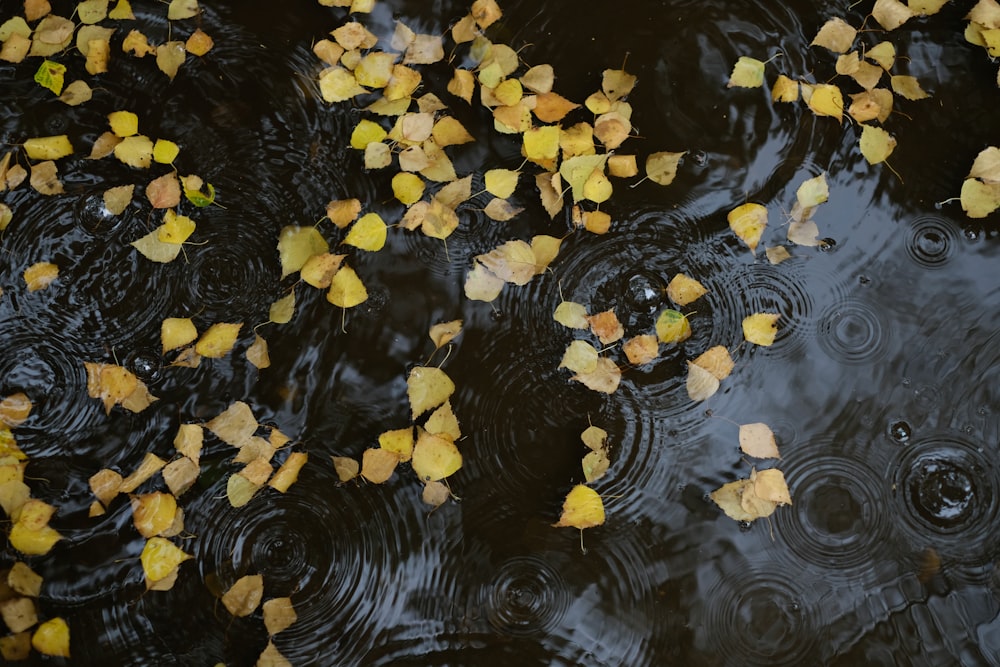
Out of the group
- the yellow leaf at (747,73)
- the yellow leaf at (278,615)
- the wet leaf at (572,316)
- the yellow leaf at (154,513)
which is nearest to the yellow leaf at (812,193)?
the yellow leaf at (747,73)

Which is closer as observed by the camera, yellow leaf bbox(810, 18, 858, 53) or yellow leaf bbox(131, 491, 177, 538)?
yellow leaf bbox(131, 491, 177, 538)

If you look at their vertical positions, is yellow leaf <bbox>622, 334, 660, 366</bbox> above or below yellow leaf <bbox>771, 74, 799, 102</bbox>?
below

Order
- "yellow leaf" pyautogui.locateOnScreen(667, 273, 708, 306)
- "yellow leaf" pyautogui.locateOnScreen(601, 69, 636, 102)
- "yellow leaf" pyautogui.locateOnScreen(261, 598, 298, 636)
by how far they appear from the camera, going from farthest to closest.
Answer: "yellow leaf" pyautogui.locateOnScreen(601, 69, 636, 102), "yellow leaf" pyautogui.locateOnScreen(667, 273, 708, 306), "yellow leaf" pyautogui.locateOnScreen(261, 598, 298, 636)

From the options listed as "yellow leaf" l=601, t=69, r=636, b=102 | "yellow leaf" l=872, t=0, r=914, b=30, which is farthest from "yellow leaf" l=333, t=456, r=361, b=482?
→ "yellow leaf" l=872, t=0, r=914, b=30

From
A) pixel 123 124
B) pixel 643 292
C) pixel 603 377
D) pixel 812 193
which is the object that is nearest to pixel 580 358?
pixel 603 377

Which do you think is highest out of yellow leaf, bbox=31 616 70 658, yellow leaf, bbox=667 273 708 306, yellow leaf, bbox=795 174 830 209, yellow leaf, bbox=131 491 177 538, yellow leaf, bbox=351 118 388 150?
yellow leaf, bbox=795 174 830 209

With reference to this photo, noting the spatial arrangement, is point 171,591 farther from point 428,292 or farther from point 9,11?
point 9,11

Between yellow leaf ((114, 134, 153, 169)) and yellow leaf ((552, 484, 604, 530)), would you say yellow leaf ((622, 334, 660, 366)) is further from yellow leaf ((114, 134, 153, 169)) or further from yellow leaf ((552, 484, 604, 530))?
yellow leaf ((114, 134, 153, 169))

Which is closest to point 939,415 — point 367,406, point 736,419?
point 736,419
